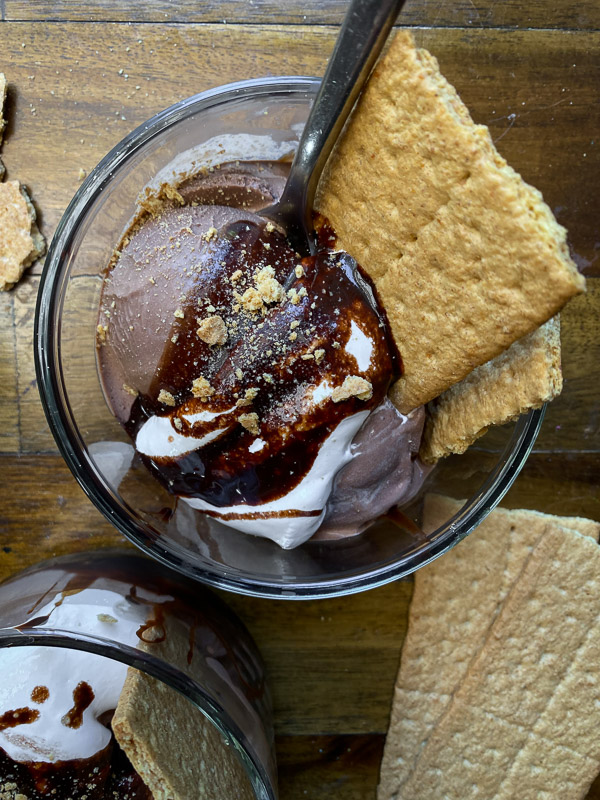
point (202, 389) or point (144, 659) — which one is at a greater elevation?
point (202, 389)

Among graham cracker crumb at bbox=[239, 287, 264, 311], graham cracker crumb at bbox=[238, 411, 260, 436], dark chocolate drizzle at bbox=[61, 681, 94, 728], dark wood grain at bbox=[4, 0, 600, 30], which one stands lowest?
dark chocolate drizzle at bbox=[61, 681, 94, 728]

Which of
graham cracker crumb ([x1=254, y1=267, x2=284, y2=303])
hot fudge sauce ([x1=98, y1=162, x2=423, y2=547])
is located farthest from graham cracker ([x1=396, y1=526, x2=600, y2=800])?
graham cracker crumb ([x1=254, y1=267, x2=284, y2=303])

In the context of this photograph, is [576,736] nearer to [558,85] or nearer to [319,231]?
[319,231]

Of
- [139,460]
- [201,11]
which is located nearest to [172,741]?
[139,460]

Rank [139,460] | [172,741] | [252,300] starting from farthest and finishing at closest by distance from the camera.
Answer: [139,460] → [172,741] → [252,300]

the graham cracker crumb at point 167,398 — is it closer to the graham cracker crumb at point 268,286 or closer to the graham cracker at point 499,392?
the graham cracker crumb at point 268,286

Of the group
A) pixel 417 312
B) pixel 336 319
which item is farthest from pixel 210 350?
pixel 417 312

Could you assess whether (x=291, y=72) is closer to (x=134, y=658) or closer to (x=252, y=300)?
(x=252, y=300)

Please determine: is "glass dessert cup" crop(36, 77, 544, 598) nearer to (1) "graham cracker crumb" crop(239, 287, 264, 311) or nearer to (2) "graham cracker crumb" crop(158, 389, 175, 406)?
(2) "graham cracker crumb" crop(158, 389, 175, 406)
